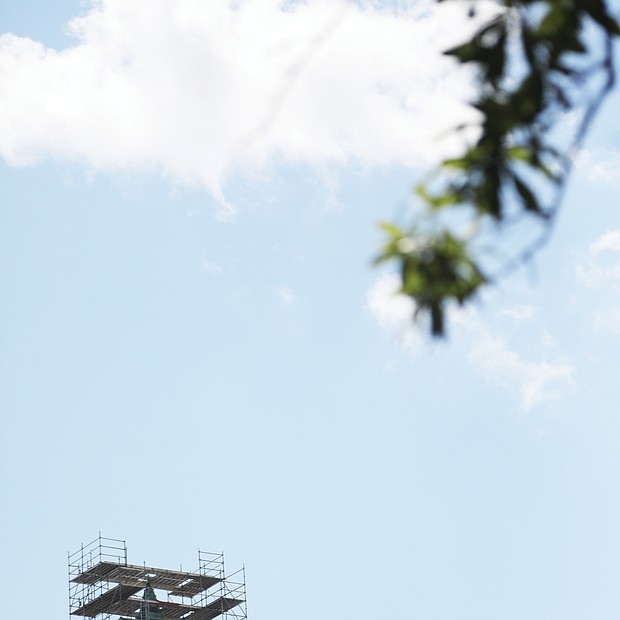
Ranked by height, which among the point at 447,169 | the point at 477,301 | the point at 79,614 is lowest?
the point at 477,301

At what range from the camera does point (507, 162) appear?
8711 mm

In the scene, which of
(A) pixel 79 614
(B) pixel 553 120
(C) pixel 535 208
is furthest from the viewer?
(A) pixel 79 614

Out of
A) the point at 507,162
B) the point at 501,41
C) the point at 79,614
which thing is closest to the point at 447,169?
the point at 507,162

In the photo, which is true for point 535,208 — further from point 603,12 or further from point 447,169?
point 603,12

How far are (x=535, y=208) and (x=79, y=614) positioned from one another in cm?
7078

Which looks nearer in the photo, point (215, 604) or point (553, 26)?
point (553, 26)

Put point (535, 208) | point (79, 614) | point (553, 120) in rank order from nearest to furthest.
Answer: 1. point (535, 208)
2. point (553, 120)
3. point (79, 614)

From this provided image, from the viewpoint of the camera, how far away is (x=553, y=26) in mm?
8836

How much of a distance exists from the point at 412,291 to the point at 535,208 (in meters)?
0.85

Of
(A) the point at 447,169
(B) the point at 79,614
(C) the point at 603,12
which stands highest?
(B) the point at 79,614

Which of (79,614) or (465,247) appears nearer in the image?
(465,247)

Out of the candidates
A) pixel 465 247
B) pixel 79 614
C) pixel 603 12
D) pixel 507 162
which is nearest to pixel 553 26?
pixel 603 12

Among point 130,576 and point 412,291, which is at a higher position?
point 130,576

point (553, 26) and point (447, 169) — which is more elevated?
point (553, 26)
